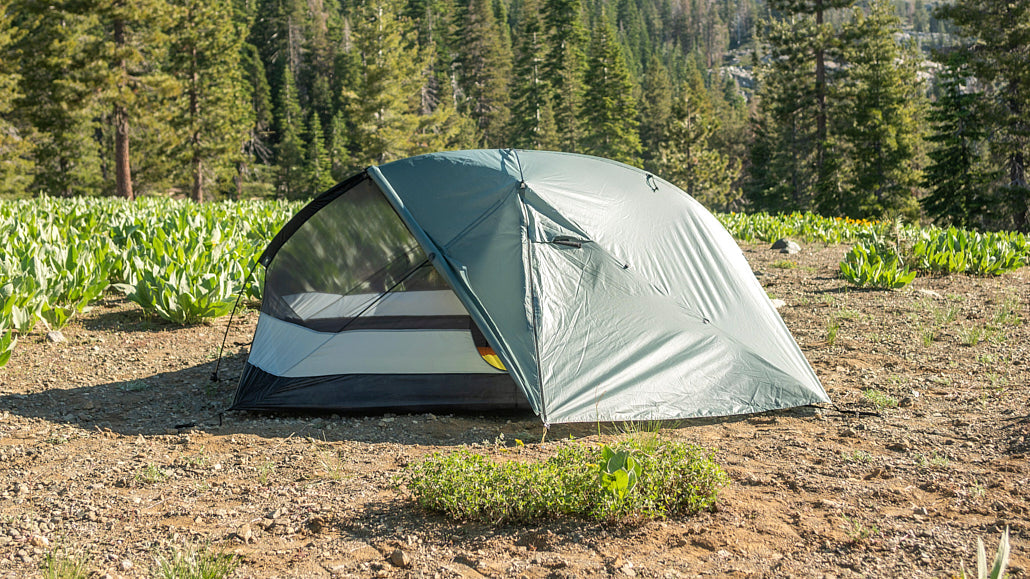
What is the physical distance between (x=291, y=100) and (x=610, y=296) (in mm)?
70079

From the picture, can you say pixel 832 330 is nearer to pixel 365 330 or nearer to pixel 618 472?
pixel 365 330

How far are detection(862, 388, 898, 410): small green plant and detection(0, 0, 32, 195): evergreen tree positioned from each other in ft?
102

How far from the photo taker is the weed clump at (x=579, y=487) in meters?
2.94

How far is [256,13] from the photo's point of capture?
268 feet

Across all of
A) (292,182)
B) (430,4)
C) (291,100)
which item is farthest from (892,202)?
(430,4)

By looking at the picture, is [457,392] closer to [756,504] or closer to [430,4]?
[756,504]

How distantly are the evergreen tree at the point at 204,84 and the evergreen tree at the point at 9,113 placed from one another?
23.8 feet

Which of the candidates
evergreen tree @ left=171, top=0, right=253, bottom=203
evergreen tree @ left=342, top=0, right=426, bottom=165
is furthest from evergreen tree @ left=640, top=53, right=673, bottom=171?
evergreen tree @ left=171, top=0, right=253, bottom=203

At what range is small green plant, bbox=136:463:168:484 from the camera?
3.53 metres

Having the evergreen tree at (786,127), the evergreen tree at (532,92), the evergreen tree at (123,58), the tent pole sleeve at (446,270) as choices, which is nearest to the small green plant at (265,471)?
the tent pole sleeve at (446,270)

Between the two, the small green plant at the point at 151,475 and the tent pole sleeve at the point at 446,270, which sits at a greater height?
the tent pole sleeve at the point at 446,270

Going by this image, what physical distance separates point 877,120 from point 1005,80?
28.4ft

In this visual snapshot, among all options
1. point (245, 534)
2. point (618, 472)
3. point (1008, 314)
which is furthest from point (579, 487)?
point (1008, 314)

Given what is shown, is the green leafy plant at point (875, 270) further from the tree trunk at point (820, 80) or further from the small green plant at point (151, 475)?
the tree trunk at point (820, 80)
